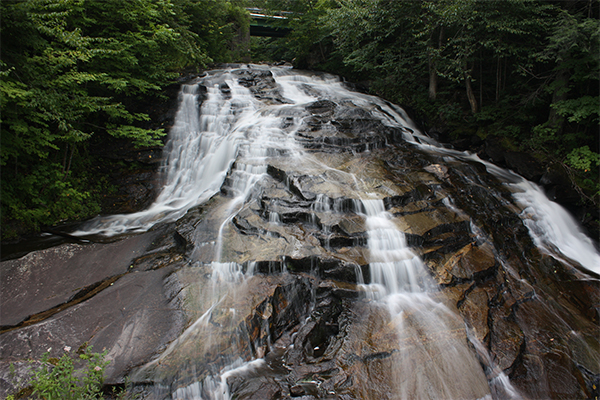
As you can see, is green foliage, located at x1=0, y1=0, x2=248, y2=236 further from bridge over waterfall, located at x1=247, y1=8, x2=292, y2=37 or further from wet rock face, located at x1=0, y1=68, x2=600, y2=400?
bridge over waterfall, located at x1=247, y1=8, x2=292, y2=37

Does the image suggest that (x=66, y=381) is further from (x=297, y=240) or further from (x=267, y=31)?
(x=267, y=31)

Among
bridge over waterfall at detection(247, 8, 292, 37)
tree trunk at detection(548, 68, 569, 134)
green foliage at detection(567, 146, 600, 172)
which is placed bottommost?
green foliage at detection(567, 146, 600, 172)

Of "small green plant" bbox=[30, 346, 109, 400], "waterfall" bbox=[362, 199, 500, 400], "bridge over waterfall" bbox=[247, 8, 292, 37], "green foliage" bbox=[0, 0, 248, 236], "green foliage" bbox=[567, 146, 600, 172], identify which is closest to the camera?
"small green plant" bbox=[30, 346, 109, 400]

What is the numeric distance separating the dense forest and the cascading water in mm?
1293

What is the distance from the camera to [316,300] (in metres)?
4.87

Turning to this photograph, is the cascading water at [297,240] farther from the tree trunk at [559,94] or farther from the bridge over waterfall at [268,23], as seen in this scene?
the bridge over waterfall at [268,23]

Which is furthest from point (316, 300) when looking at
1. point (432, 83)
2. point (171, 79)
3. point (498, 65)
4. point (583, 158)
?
point (171, 79)

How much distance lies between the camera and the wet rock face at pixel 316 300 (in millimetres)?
3889

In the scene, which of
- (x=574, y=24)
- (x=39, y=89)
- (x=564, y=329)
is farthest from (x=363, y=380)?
(x=574, y=24)

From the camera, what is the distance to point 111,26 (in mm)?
7773

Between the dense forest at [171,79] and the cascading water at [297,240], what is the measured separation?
4.24ft

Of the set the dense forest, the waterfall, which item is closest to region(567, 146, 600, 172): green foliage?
the dense forest

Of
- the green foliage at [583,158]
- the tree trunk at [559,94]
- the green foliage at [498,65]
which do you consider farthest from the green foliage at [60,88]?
the green foliage at [583,158]

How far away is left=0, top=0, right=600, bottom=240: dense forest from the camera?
236 inches
